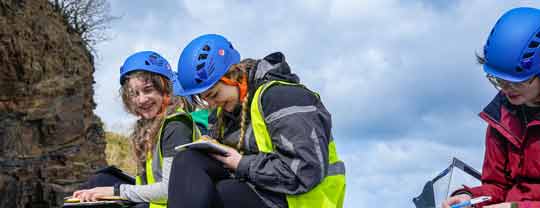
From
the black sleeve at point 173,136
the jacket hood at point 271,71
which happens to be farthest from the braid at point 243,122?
the black sleeve at point 173,136

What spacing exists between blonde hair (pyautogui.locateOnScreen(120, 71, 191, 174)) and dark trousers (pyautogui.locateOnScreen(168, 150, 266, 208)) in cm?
89

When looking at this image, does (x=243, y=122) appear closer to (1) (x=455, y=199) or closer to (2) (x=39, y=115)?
(1) (x=455, y=199)

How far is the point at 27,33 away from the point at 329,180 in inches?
550

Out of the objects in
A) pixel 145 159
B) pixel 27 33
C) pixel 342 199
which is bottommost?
pixel 342 199

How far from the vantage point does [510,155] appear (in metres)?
3.15

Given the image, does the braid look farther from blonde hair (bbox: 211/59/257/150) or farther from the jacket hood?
the jacket hood

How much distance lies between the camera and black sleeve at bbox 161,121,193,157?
392cm

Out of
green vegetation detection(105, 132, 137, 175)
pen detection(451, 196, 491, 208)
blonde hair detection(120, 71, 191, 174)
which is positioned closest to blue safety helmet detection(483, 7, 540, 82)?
pen detection(451, 196, 491, 208)

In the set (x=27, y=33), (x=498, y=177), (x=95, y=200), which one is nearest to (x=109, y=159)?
(x=27, y=33)

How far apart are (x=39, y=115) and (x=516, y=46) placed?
14219mm

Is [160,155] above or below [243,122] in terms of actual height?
below

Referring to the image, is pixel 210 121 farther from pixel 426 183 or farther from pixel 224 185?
pixel 426 183

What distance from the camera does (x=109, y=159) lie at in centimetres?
2350

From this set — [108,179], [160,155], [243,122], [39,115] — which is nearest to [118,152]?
[39,115]
